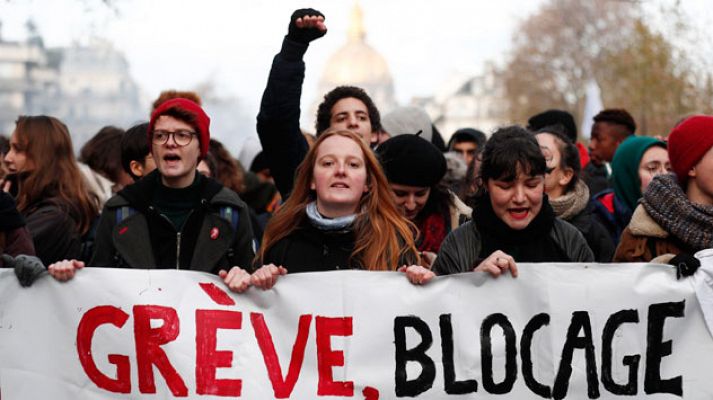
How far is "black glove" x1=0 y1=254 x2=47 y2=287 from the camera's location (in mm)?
4883

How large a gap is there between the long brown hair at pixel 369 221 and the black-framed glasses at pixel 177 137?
456 millimetres

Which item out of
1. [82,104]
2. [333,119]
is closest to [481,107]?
[82,104]

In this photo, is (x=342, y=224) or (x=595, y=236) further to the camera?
(x=595, y=236)

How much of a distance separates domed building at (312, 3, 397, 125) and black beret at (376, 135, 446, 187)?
14402cm

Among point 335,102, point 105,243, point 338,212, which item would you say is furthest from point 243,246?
point 335,102

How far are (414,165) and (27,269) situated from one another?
182cm

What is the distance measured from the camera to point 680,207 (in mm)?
5078

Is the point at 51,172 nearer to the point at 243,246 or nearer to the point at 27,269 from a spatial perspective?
the point at 243,246

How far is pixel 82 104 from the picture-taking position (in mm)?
63875

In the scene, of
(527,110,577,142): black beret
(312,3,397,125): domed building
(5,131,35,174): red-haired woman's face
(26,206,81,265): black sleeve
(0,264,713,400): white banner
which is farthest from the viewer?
(312,3,397,125): domed building

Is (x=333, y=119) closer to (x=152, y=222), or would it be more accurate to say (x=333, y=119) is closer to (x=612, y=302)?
(x=152, y=222)

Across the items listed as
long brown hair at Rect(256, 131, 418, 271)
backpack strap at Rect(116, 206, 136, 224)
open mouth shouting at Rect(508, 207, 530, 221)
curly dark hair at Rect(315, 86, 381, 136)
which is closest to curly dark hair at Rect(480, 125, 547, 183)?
open mouth shouting at Rect(508, 207, 530, 221)

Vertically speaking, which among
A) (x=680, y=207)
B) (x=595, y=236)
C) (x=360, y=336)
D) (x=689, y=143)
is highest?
(x=689, y=143)

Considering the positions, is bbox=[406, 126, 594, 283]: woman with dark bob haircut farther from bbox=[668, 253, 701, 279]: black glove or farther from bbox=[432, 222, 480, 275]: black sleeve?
bbox=[668, 253, 701, 279]: black glove
